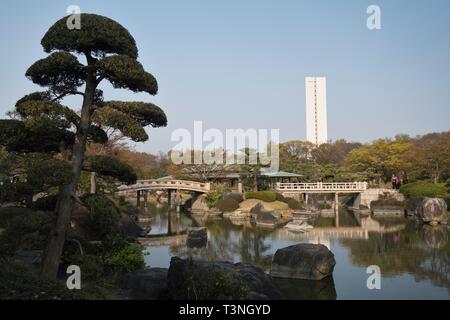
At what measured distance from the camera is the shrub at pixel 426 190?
2784 cm

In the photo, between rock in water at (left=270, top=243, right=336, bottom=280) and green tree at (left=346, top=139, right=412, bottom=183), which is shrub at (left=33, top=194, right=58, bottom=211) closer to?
rock in water at (left=270, top=243, right=336, bottom=280)

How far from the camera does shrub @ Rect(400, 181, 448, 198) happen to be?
27844 millimetres

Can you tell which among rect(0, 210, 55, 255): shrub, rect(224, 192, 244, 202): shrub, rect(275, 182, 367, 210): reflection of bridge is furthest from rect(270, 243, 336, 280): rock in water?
rect(275, 182, 367, 210): reflection of bridge

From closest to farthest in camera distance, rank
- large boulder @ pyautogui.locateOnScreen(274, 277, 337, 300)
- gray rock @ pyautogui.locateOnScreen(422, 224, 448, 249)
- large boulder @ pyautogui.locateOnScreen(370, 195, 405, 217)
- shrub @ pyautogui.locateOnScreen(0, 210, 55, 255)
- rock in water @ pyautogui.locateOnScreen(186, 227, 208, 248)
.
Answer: shrub @ pyautogui.locateOnScreen(0, 210, 55, 255)
large boulder @ pyautogui.locateOnScreen(274, 277, 337, 300)
gray rock @ pyautogui.locateOnScreen(422, 224, 448, 249)
rock in water @ pyautogui.locateOnScreen(186, 227, 208, 248)
large boulder @ pyautogui.locateOnScreen(370, 195, 405, 217)

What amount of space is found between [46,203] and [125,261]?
76.3 inches

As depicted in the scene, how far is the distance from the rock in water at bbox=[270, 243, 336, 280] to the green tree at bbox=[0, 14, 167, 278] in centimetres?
576

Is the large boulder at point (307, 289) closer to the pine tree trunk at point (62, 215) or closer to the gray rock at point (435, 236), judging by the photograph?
the pine tree trunk at point (62, 215)

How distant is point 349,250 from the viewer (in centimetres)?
1591

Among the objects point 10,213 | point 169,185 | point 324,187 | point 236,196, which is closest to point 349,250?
point 10,213

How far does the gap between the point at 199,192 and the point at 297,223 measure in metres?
13.0

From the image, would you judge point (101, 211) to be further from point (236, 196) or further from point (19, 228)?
point (236, 196)

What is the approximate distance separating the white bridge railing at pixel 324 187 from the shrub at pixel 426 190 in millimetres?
3898

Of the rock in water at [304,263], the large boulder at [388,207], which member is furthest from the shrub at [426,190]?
the rock in water at [304,263]

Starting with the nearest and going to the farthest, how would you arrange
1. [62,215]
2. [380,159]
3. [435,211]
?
[62,215] → [435,211] → [380,159]
